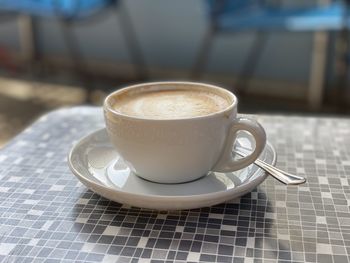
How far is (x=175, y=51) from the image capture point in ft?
7.38

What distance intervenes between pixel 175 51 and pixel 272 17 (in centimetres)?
61

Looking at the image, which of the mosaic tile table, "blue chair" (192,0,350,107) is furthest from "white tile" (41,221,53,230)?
"blue chair" (192,0,350,107)

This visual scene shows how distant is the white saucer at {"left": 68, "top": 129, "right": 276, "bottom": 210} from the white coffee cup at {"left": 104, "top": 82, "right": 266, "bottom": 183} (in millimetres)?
10

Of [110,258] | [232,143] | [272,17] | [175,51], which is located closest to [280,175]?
[232,143]

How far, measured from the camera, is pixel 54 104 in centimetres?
208

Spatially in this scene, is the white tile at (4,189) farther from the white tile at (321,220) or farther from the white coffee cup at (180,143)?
the white tile at (321,220)

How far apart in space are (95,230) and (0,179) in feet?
0.52

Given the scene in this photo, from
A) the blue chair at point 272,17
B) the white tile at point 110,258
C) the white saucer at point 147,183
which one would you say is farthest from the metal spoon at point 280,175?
the blue chair at point 272,17

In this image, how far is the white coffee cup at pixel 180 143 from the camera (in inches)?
17.9

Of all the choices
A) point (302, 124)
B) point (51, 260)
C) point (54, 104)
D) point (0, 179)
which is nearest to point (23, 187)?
point (0, 179)

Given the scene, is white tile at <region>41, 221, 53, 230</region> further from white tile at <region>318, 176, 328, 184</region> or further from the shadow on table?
white tile at <region>318, 176, 328, 184</region>

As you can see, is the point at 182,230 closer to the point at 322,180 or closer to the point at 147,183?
the point at 147,183

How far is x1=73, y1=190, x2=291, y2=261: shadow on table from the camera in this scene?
419mm

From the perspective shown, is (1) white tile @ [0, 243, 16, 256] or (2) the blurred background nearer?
(1) white tile @ [0, 243, 16, 256]
